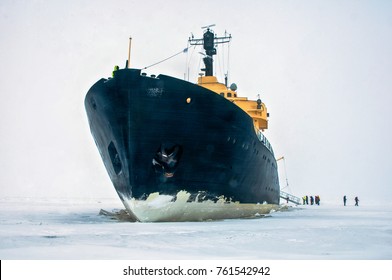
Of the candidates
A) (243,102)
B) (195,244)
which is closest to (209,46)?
(243,102)

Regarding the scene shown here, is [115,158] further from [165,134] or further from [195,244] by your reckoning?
[195,244]

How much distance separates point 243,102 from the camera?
75.8ft

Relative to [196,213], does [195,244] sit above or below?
below

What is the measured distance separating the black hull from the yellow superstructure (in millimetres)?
8110

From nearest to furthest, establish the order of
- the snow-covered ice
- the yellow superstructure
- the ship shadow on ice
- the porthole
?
the snow-covered ice → the ship shadow on ice → the porthole → the yellow superstructure

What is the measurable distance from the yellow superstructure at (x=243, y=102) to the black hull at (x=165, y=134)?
8.11 metres

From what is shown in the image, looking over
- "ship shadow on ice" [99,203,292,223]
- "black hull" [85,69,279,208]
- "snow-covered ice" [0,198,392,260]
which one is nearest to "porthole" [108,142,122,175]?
"black hull" [85,69,279,208]

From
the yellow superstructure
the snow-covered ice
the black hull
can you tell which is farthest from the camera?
the yellow superstructure

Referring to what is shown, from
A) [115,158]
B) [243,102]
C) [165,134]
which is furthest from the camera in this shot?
[243,102]

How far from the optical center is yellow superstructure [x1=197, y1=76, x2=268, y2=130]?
22453 millimetres

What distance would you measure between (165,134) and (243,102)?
10861 mm

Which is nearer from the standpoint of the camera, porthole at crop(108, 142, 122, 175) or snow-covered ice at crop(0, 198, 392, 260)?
snow-covered ice at crop(0, 198, 392, 260)

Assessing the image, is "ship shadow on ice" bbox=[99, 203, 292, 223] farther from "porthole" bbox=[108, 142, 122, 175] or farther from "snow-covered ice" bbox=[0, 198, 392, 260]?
"snow-covered ice" bbox=[0, 198, 392, 260]
